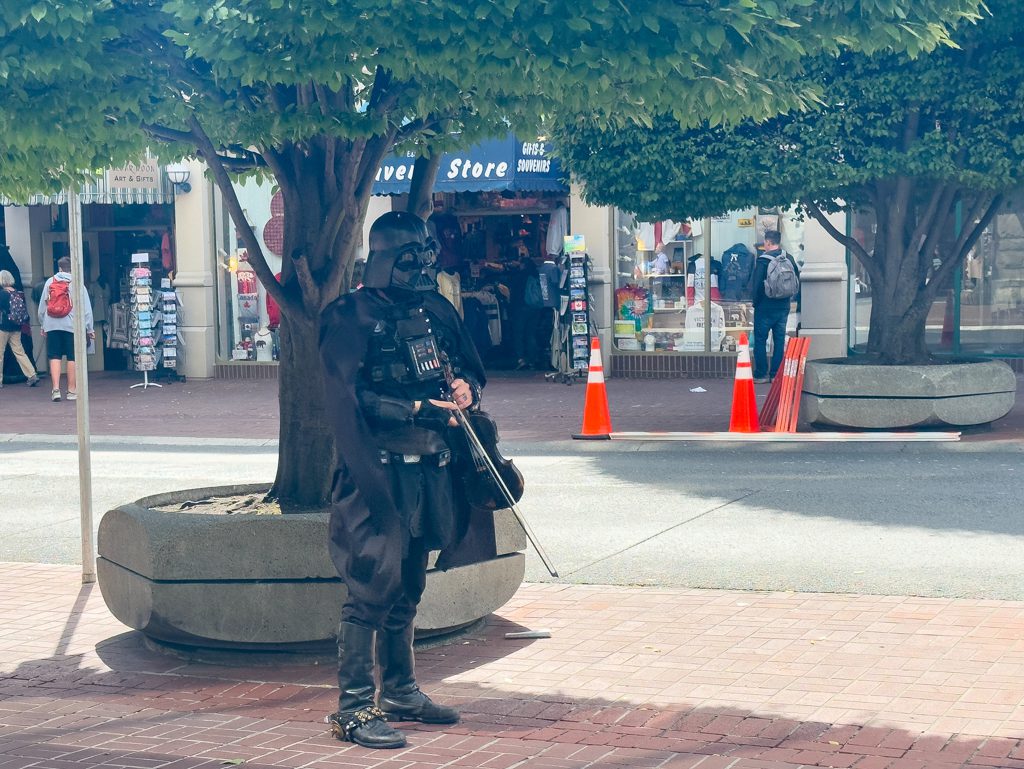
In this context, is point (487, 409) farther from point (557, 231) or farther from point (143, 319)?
point (143, 319)

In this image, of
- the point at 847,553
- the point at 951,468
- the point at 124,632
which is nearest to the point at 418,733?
the point at 124,632

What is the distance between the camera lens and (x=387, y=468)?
5355 mm

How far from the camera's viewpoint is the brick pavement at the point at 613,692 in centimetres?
502

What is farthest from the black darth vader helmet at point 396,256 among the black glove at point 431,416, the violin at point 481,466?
the black glove at point 431,416

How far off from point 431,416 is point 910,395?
9386 millimetres

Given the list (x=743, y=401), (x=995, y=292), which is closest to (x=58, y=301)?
(x=743, y=401)

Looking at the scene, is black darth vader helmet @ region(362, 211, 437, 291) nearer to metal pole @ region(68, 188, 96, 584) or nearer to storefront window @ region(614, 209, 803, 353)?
metal pole @ region(68, 188, 96, 584)

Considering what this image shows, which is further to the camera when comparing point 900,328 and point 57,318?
point 57,318

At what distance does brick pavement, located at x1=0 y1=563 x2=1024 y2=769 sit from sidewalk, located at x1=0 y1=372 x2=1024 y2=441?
737cm

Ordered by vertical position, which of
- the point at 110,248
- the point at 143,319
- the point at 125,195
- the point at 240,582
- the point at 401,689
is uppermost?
the point at 125,195

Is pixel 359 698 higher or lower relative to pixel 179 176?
lower

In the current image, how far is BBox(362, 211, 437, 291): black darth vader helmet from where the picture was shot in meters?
5.49

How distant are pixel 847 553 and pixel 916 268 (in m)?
6.66

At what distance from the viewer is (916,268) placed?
14.6m
